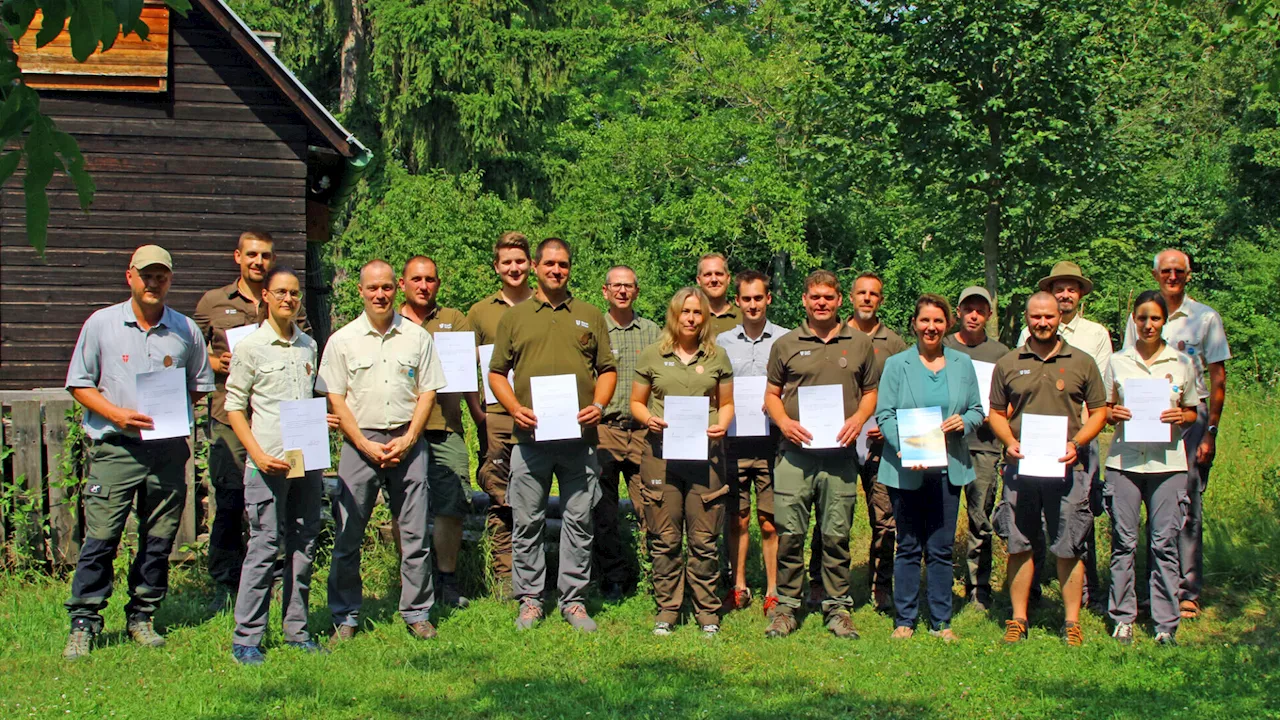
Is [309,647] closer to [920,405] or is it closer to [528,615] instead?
[528,615]

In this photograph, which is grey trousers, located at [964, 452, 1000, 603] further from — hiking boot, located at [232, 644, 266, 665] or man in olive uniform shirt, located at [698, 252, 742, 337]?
hiking boot, located at [232, 644, 266, 665]

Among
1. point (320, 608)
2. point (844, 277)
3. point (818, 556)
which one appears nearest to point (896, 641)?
point (818, 556)

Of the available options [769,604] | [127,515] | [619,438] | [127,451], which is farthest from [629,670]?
[127,451]

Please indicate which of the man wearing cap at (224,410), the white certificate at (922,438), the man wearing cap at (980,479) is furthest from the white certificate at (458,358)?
the man wearing cap at (980,479)

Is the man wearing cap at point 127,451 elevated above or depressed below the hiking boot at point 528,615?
above

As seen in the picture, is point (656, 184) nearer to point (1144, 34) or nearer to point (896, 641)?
point (1144, 34)

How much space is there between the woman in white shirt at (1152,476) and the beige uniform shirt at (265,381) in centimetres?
490

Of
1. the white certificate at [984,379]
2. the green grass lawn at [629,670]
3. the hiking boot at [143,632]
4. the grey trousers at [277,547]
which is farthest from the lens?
the white certificate at [984,379]

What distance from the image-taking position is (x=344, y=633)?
6.82m

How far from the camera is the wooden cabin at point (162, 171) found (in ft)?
37.8

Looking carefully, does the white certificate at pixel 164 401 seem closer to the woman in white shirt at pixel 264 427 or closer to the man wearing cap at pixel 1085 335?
the woman in white shirt at pixel 264 427

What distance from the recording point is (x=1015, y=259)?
21062 mm

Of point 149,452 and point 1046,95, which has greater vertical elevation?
point 1046,95

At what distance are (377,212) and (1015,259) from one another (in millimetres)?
12319
